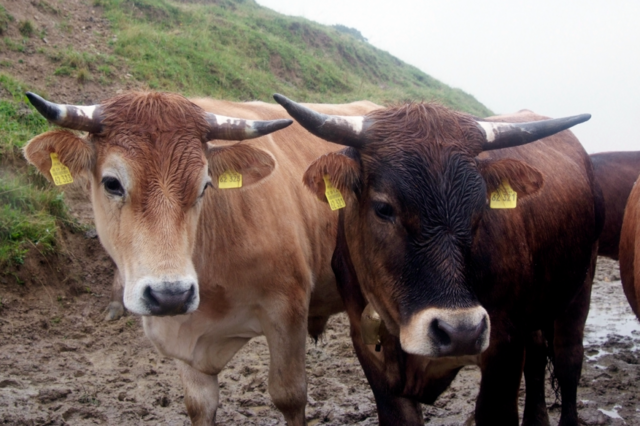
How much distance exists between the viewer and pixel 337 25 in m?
45.5

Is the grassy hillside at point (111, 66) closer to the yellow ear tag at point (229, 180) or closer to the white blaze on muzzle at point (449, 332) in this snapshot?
the yellow ear tag at point (229, 180)

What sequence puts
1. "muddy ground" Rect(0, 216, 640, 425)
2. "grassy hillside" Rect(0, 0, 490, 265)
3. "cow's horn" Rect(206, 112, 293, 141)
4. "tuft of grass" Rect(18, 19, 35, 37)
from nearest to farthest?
"cow's horn" Rect(206, 112, 293, 141) < "muddy ground" Rect(0, 216, 640, 425) < "grassy hillside" Rect(0, 0, 490, 265) < "tuft of grass" Rect(18, 19, 35, 37)

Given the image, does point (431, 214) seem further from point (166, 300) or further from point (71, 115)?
point (71, 115)

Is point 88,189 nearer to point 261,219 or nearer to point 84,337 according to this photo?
point 261,219

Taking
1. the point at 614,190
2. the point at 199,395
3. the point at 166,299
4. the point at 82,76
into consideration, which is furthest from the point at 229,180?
the point at 82,76

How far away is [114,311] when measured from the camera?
6328 millimetres

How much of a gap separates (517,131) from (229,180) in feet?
5.34

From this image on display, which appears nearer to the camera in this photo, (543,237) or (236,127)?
(236,127)

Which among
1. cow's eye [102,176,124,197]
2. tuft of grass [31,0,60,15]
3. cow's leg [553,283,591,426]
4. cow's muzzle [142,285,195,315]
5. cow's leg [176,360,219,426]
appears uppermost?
tuft of grass [31,0,60,15]

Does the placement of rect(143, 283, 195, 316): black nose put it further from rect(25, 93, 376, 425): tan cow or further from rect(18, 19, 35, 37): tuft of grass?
rect(18, 19, 35, 37): tuft of grass

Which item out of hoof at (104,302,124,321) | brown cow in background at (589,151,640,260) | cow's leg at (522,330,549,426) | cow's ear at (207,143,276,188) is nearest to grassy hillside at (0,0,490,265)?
hoof at (104,302,124,321)

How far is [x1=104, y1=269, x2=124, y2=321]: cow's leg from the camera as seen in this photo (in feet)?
20.7

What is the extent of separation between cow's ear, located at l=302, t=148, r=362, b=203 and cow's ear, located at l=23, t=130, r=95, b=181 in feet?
3.95

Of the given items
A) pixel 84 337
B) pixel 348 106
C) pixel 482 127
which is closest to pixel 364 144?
pixel 482 127
